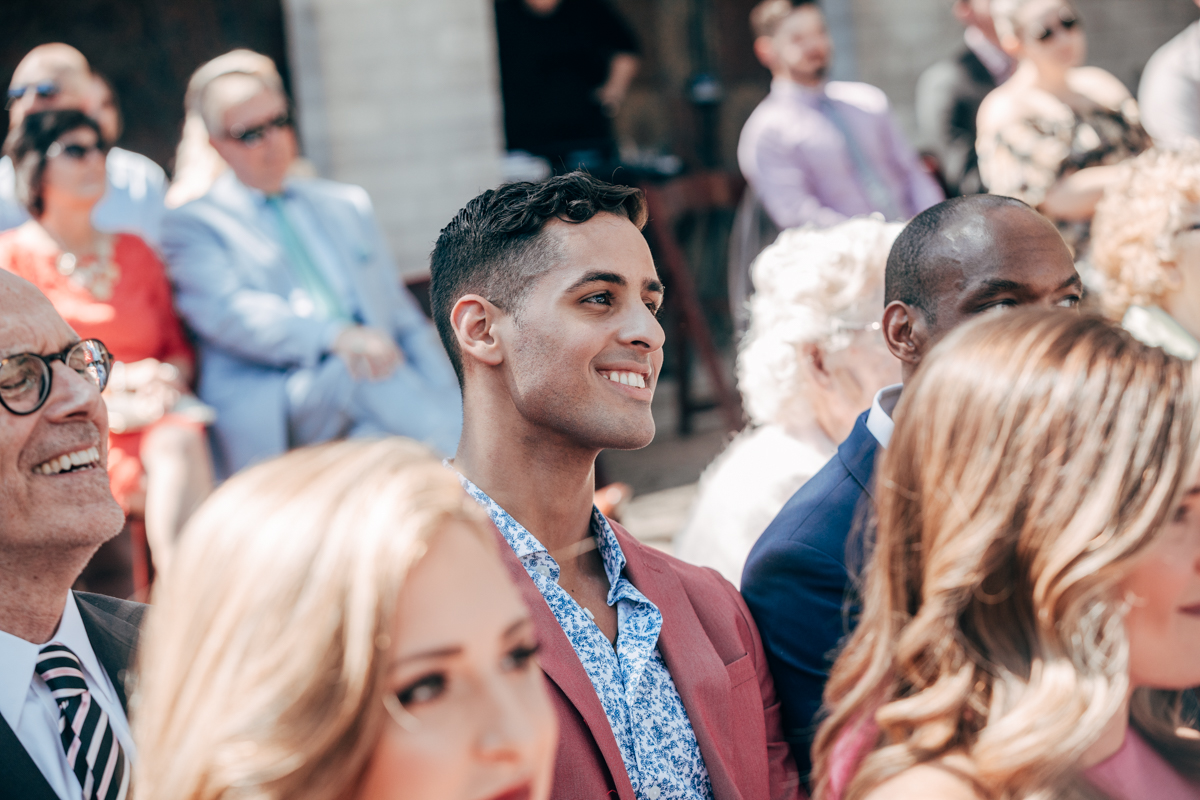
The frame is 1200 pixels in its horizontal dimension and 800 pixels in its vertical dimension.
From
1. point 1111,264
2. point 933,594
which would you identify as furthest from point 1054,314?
point 1111,264

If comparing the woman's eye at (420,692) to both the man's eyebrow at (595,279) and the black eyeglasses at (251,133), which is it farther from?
the black eyeglasses at (251,133)

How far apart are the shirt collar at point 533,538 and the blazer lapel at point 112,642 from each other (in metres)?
0.55

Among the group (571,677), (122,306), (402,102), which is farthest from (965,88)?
(571,677)

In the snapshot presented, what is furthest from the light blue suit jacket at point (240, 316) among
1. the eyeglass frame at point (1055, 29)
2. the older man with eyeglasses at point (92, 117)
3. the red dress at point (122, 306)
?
the eyeglass frame at point (1055, 29)

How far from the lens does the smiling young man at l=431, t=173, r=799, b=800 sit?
1893 millimetres

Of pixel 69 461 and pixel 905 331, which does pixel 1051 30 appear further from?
pixel 69 461

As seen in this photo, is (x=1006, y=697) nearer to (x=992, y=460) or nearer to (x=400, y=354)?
(x=992, y=460)

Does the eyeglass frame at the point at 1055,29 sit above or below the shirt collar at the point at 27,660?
above

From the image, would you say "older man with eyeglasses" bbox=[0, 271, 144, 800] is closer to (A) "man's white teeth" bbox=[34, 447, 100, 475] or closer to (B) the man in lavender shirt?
(A) "man's white teeth" bbox=[34, 447, 100, 475]

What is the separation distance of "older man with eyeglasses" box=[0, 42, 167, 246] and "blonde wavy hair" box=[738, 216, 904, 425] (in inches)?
89.2

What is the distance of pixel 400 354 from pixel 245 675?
327 centimetres

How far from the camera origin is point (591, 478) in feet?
6.92

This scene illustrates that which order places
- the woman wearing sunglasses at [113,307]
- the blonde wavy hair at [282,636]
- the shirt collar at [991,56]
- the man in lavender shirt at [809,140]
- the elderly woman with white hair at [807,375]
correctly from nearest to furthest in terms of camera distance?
the blonde wavy hair at [282,636] < the elderly woman with white hair at [807,375] < the woman wearing sunglasses at [113,307] < the man in lavender shirt at [809,140] < the shirt collar at [991,56]

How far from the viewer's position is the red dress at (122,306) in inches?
145
